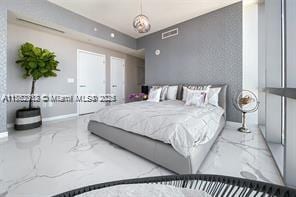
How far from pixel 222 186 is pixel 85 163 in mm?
1711

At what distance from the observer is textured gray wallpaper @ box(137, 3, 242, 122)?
3426 millimetres

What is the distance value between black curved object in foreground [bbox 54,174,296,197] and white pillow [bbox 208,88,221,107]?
2.80m

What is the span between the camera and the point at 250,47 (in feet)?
10.9

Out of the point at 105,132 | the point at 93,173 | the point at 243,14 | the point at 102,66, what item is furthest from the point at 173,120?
the point at 102,66

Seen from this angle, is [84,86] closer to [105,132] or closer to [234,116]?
[105,132]

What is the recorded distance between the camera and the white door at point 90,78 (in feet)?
16.1

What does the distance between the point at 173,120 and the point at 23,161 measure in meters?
1.96

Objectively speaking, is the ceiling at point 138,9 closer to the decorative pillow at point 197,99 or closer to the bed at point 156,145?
the decorative pillow at point 197,99

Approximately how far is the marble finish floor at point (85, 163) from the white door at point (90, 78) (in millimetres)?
2469

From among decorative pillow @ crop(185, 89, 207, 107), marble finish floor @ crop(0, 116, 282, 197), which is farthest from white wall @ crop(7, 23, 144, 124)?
decorative pillow @ crop(185, 89, 207, 107)

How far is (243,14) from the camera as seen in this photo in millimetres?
3328

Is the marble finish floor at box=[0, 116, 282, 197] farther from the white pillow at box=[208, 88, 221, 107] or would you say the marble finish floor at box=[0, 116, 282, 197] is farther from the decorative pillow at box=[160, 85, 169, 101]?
the decorative pillow at box=[160, 85, 169, 101]

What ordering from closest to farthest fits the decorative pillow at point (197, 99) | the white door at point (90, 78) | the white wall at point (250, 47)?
the decorative pillow at point (197, 99) < the white wall at point (250, 47) < the white door at point (90, 78)

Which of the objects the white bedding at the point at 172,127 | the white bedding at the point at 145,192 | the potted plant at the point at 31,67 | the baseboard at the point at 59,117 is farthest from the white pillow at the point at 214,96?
the baseboard at the point at 59,117
